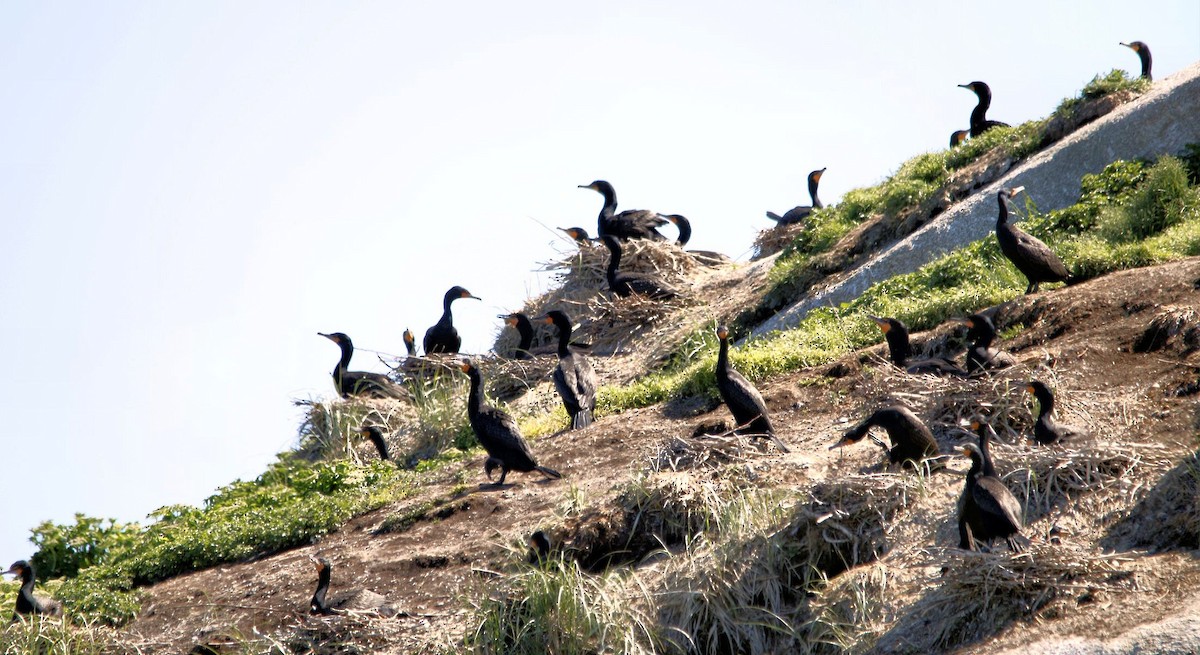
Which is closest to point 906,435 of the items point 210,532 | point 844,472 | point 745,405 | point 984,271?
point 844,472

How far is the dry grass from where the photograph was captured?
8375 mm

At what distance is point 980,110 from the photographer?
70.1 ft

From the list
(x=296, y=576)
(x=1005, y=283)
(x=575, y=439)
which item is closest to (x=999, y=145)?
(x=1005, y=283)

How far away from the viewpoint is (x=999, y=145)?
19.0m

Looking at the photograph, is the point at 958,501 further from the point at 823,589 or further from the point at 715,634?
the point at 715,634

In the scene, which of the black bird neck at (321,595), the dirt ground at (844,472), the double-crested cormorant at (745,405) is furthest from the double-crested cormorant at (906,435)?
the black bird neck at (321,595)

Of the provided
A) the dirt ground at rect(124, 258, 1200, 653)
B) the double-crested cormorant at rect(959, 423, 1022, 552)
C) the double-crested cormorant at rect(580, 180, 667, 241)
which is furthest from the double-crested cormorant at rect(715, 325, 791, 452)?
the double-crested cormorant at rect(580, 180, 667, 241)

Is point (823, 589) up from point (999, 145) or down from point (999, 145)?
down

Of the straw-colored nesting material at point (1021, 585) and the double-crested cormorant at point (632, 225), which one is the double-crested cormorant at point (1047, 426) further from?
the double-crested cormorant at point (632, 225)

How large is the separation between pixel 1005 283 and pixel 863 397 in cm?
383

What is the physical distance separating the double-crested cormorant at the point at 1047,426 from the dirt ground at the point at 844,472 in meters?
0.18

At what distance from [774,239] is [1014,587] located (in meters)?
13.4

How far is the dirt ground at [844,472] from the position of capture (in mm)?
9086

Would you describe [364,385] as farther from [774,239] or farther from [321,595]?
[321,595]
